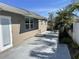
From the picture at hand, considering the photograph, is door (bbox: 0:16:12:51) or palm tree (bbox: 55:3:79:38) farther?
palm tree (bbox: 55:3:79:38)

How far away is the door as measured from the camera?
10127 mm

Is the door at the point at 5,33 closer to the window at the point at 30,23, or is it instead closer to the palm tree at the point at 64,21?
the palm tree at the point at 64,21

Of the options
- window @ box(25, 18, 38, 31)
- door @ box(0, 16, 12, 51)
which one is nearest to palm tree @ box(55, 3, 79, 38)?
window @ box(25, 18, 38, 31)

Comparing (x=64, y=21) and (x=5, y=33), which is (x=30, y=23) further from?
(x=5, y=33)

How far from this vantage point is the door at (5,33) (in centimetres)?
1013

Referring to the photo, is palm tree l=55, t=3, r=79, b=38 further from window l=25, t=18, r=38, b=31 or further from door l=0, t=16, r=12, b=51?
door l=0, t=16, r=12, b=51

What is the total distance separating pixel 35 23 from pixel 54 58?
15853mm

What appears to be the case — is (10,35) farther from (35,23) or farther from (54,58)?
(35,23)

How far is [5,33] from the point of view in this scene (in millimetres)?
10695

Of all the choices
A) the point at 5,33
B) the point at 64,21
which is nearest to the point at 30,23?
the point at 64,21

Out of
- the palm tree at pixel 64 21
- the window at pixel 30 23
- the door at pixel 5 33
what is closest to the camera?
the door at pixel 5 33

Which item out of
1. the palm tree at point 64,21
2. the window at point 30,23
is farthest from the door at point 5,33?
the window at point 30,23

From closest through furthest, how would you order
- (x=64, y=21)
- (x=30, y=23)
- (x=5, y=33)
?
1. (x=5, y=33)
2. (x=64, y=21)
3. (x=30, y=23)

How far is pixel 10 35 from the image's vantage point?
11.5 m
